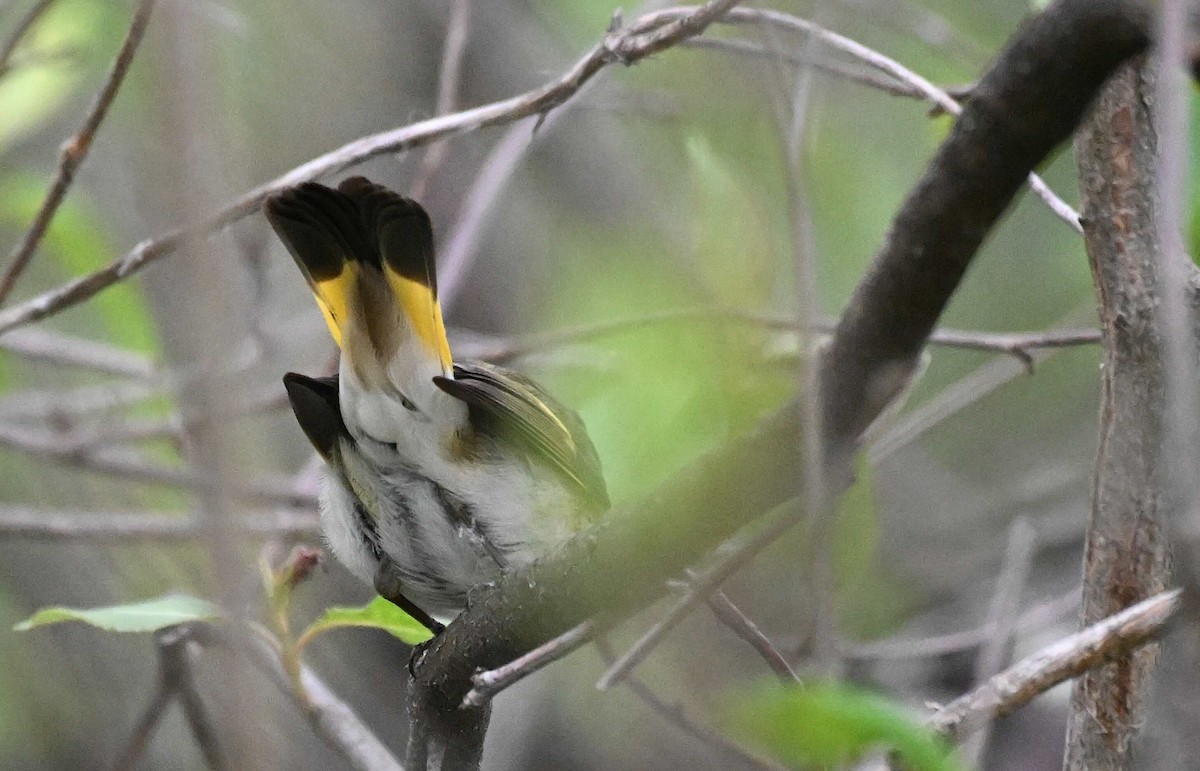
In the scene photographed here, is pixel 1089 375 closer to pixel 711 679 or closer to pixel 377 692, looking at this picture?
pixel 377 692

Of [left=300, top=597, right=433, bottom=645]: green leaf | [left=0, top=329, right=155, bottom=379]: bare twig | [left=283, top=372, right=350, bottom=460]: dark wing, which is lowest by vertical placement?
[left=300, top=597, right=433, bottom=645]: green leaf

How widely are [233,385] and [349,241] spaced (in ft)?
4.38

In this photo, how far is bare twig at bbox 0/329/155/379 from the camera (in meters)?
3.57

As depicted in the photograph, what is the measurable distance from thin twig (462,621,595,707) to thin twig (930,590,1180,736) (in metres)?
0.38

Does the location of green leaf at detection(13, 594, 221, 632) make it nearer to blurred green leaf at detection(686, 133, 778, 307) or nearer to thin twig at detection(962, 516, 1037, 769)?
blurred green leaf at detection(686, 133, 778, 307)

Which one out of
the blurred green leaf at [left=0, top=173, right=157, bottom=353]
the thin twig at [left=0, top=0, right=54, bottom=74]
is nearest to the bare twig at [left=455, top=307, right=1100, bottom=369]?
the blurred green leaf at [left=0, top=173, right=157, bottom=353]

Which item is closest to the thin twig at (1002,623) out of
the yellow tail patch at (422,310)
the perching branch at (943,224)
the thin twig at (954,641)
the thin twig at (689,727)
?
the thin twig at (954,641)

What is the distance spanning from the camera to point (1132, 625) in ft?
3.96

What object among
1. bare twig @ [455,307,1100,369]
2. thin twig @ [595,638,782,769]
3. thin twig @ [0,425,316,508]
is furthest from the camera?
thin twig @ [0,425,316,508]

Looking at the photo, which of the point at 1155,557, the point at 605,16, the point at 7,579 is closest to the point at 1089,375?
the point at 605,16

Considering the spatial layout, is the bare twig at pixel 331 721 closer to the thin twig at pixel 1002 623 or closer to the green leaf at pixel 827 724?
the thin twig at pixel 1002 623

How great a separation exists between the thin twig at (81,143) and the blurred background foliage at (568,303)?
235 mm

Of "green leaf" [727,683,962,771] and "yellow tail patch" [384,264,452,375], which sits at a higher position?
A: "yellow tail patch" [384,264,452,375]

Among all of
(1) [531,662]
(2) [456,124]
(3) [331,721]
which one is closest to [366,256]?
(2) [456,124]
